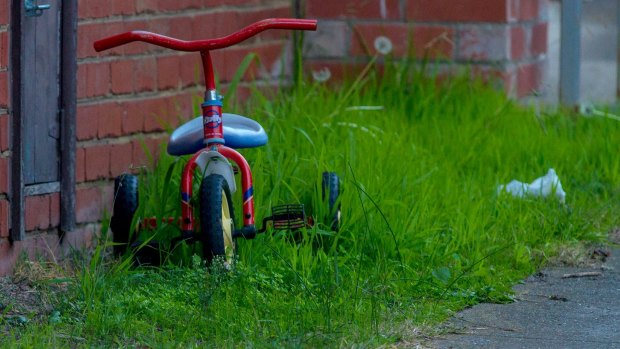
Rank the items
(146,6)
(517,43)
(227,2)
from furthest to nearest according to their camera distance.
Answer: (517,43) < (227,2) < (146,6)

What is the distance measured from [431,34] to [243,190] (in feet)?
8.44

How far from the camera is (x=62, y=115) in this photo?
428 cm

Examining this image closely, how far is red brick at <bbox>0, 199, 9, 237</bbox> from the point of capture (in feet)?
13.2

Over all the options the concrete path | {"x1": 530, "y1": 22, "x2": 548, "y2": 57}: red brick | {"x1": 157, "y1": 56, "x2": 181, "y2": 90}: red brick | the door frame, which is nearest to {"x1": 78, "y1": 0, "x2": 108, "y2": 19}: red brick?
the door frame

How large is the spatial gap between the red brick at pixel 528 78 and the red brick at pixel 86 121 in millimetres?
2674

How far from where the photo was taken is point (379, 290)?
144 inches

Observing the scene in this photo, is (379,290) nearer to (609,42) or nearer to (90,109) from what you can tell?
(90,109)

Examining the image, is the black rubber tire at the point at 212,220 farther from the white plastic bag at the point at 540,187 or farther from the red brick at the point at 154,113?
the white plastic bag at the point at 540,187

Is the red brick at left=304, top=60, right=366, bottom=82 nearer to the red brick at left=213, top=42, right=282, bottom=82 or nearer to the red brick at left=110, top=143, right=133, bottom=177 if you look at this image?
the red brick at left=213, top=42, right=282, bottom=82

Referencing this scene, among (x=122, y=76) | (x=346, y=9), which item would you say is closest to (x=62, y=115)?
(x=122, y=76)

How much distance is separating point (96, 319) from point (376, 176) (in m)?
1.54

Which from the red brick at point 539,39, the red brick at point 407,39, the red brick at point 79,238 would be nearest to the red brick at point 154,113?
the red brick at point 79,238

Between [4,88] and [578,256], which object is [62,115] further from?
[578,256]

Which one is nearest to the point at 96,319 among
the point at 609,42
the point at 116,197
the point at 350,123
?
the point at 116,197
